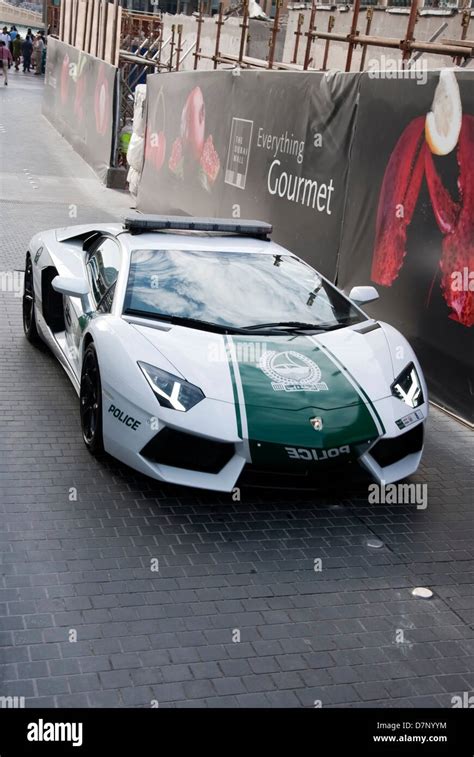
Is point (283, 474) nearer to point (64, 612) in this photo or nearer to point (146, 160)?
point (64, 612)

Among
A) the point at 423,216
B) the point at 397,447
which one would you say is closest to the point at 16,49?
the point at 423,216

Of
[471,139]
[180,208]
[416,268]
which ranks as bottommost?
[180,208]

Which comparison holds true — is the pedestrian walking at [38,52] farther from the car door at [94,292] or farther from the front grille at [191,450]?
the front grille at [191,450]

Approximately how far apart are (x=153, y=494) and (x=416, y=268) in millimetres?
3693

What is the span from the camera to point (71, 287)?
6.68 metres

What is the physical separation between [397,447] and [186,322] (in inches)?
60.4

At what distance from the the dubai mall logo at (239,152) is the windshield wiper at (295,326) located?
701cm

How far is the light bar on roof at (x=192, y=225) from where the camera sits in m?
7.16

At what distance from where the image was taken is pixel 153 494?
224 inches

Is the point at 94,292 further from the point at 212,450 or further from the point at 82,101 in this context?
the point at 82,101

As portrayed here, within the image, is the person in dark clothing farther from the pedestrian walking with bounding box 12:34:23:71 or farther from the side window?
the side window

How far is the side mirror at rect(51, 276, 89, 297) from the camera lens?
666 centimetres

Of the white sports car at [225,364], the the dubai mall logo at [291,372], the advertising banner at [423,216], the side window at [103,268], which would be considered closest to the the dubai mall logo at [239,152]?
the advertising banner at [423,216]

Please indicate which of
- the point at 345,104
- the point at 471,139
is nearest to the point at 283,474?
the point at 471,139
